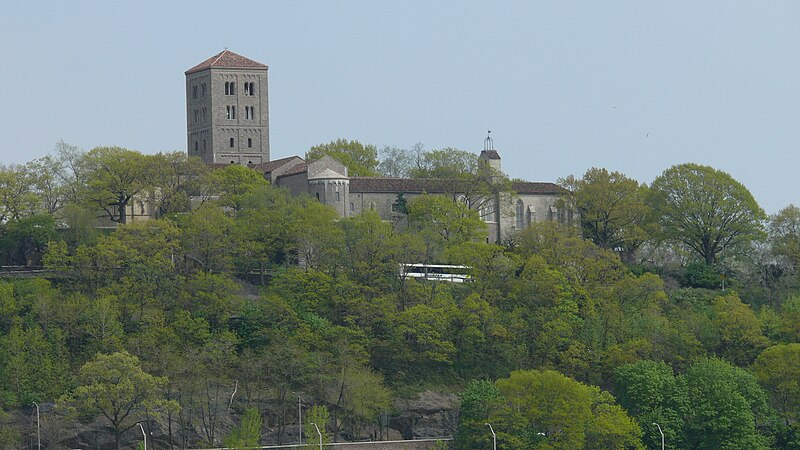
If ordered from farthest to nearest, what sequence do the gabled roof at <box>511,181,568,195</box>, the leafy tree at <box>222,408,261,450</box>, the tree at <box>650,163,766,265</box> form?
1. the gabled roof at <box>511,181,568,195</box>
2. the tree at <box>650,163,766,265</box>
3. the leafy tree at <box>222,408,261,450</box>

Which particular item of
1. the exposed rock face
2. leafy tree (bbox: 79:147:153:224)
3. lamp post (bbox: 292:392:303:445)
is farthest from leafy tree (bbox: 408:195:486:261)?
lamp post (bbox: 292:392:303:445)

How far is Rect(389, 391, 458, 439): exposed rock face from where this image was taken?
97688mm

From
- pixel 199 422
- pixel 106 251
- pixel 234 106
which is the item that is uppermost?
pixel 234 106

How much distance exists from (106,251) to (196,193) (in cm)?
1504

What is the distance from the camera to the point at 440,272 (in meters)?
113

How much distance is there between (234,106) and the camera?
5423 inches

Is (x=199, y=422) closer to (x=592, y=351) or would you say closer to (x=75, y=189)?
(x=592, y=351)

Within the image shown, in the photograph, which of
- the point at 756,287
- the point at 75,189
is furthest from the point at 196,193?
the point at 756,287

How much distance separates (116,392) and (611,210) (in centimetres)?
4271

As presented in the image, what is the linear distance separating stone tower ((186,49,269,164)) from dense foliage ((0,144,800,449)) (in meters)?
13.6

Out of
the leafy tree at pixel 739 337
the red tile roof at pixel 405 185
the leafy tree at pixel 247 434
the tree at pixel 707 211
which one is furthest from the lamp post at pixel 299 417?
the tree at pixel 707 211

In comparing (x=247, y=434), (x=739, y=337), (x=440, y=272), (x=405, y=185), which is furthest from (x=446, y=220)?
(x=247, y=434)

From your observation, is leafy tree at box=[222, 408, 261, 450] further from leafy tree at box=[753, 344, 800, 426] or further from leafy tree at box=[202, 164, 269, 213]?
leafy tree at box=[202, 164, 269, 213]

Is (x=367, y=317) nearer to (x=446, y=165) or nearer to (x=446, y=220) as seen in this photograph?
(x=446, y=220)
